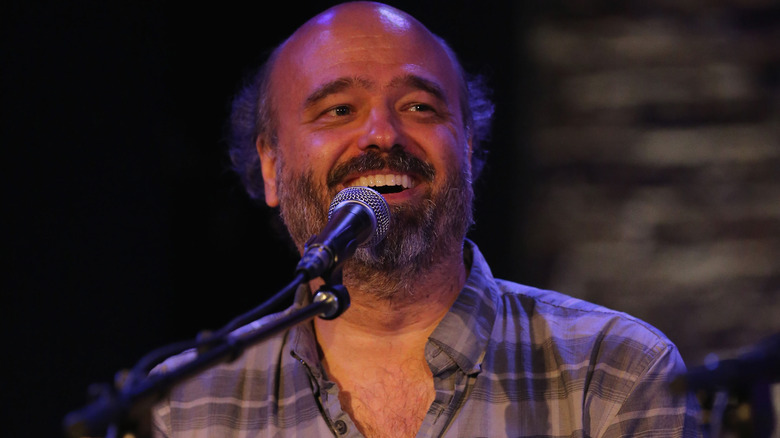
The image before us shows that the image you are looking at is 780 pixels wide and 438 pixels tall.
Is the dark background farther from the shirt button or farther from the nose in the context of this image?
the shirt button

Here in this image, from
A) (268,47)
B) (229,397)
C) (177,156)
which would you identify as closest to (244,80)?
(268,47)

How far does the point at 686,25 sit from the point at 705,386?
2322 millimetres

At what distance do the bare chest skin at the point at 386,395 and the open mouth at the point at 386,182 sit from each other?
0.49 meters

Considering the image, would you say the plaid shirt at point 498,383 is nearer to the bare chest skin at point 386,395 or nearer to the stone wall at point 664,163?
the bare chest skin at point 386,395

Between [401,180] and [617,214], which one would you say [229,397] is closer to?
[401,180]

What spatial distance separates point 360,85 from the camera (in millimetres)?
2457

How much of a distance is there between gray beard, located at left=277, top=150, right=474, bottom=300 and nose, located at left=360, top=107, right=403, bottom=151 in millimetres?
171

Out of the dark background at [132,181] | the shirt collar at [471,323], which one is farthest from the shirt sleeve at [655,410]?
the dark background at [132,181]

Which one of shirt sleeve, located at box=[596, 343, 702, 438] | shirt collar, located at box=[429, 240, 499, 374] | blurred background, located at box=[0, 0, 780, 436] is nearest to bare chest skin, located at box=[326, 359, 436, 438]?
shirt collar, located at box=[429, 240, 499, 374]

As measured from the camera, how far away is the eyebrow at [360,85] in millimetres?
2459

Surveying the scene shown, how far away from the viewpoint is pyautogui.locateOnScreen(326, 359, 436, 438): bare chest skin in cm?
220

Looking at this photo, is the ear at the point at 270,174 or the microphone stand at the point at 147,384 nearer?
the microphone stand at the point at 147,384

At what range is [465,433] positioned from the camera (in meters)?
2.12

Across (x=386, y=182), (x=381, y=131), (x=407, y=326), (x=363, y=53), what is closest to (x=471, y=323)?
(x=407, y=326)
